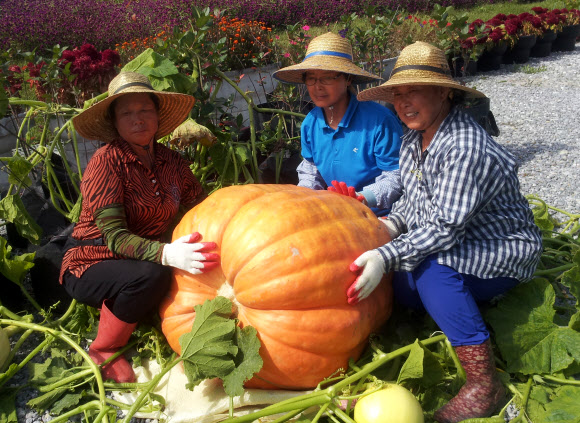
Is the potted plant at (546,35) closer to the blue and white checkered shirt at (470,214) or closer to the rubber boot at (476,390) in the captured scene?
the blue and white checkered shirt at (470,214)

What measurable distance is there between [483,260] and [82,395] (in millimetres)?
1640

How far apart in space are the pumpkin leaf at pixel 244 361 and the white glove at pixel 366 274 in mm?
381

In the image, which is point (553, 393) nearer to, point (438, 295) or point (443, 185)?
point (438, 295)

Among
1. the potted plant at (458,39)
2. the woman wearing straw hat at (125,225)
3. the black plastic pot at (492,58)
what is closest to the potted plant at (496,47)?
the black plastic pot at (492,58)

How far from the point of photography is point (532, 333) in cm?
191

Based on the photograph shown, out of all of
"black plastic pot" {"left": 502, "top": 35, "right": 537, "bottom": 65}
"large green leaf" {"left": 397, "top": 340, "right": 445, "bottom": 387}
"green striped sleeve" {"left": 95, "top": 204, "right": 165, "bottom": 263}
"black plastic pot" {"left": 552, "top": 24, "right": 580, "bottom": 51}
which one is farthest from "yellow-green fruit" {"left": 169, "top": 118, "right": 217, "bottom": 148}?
"black plastic pot" {"left": 552, "top": 24, "right": 580, "bottom": 51}

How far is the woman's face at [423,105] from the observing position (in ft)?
6.28

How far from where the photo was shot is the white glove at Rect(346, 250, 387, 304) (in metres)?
1.78

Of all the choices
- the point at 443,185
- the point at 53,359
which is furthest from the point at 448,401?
the point at 53,359

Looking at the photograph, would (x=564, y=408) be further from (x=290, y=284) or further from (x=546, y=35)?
(x=546, y=35)

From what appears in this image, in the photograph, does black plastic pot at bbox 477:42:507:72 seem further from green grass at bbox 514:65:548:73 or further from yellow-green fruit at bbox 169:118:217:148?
yellow-green fruit at bbox 169:118:217:148

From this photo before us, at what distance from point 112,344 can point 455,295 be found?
142 cm

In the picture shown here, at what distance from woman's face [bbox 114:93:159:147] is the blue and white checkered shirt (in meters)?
1.13

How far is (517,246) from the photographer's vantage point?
6.16ft
